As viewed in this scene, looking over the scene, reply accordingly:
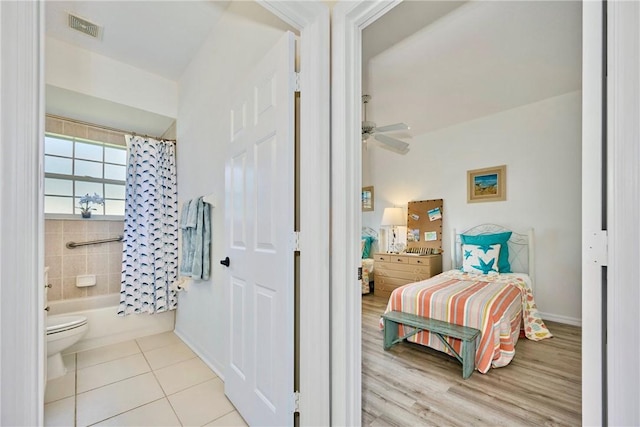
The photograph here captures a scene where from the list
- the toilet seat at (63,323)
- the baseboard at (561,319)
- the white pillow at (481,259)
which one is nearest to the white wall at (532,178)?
the baseboard at (561,319)

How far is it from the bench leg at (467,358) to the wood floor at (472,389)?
47 mm

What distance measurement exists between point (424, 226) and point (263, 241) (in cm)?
367

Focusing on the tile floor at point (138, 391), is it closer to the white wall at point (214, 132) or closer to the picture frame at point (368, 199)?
the white wall at point (214, 132)

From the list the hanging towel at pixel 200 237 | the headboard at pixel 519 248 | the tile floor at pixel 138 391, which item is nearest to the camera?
the tile floor at pixel 138 391

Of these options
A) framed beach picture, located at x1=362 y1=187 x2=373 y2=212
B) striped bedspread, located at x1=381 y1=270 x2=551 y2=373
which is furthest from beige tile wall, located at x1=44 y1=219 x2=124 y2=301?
framed beach picture, located at x1=362 y1=187 x2=373 y2=212

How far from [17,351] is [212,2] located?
8.08 feet

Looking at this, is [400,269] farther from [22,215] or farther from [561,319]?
[22,215]

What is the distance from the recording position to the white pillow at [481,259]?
136 inches

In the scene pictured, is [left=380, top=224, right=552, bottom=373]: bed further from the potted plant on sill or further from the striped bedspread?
the potted plant on sill

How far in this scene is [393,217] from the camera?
15.5ft

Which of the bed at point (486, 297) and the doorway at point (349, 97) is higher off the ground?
the doorway at point (349, 97)

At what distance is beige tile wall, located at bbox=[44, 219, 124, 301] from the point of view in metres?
2.84

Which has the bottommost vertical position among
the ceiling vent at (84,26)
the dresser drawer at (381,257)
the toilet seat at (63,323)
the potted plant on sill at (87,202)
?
the toilet seat at (63,323)

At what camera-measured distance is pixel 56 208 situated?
2941mm
